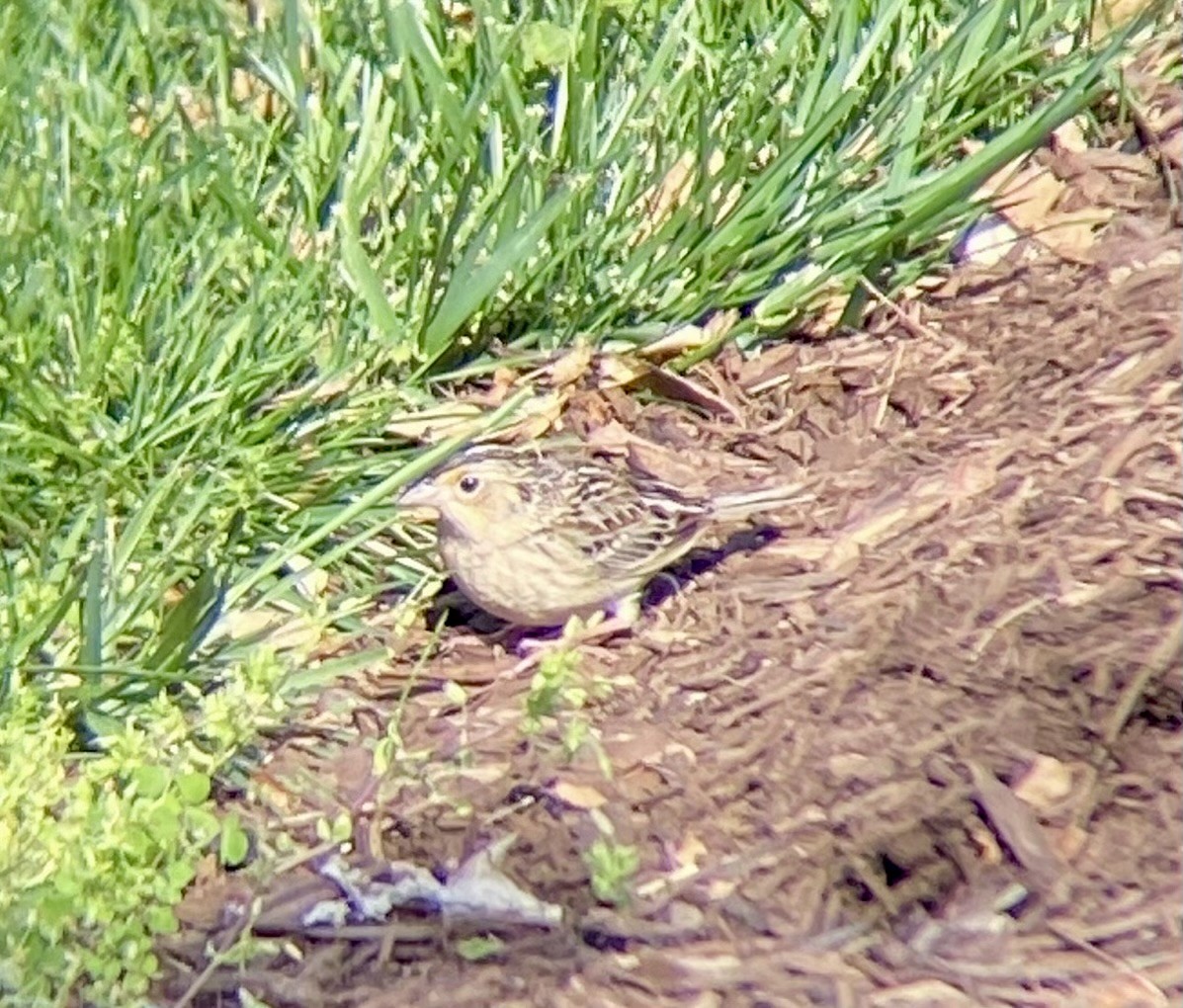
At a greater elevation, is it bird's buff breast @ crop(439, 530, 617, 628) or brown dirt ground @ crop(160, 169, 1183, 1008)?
brown dirt ground @ crop(160, 169, 1183, 1008)

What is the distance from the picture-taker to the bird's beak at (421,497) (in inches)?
199

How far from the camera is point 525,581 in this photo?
511cm

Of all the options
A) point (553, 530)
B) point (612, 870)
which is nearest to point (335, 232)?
point (553, 530)

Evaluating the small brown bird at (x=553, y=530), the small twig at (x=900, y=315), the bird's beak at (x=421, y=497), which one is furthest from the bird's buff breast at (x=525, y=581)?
the small twig at (x=900, y=315)

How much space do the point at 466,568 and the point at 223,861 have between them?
109cm

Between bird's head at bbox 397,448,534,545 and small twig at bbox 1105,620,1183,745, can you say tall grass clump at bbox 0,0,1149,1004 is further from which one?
small twig at bbox 1105,620,1183,745

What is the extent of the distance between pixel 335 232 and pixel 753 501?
1230 mm

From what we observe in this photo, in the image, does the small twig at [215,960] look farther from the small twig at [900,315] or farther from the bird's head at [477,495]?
the small twig at [900,315]

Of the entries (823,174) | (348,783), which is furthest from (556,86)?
(348,783)

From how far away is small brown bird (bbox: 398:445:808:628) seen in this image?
5.07 meters

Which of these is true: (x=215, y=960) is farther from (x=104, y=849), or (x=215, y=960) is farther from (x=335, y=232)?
(x=335, y=232)

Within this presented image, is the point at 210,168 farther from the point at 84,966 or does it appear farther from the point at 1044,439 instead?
the point at 84,966

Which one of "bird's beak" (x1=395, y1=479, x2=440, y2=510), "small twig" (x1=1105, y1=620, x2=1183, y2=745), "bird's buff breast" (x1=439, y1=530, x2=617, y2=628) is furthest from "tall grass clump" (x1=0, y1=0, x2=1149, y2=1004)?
"small twig" (x1=1105, y1=620, x2=1183, y2=745)

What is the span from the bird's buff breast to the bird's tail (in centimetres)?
31
